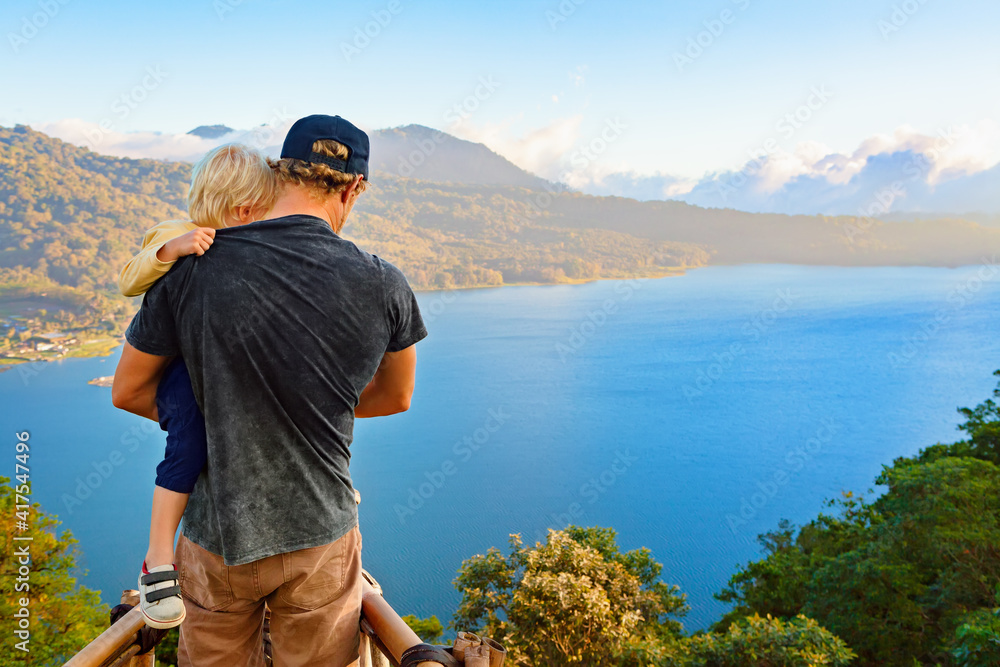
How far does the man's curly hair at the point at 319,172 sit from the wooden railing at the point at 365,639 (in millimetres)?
786

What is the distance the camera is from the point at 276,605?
3.97 ft

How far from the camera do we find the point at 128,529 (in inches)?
1235

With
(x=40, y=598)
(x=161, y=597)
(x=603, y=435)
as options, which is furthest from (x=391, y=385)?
(x=603, y=435)

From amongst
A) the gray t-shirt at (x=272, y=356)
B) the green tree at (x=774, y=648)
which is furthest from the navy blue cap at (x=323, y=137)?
the green tree at (x=774, y=648)

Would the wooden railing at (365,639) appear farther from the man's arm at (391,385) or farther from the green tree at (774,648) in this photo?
the green tree at (774,648)

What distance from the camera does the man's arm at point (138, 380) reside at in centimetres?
111

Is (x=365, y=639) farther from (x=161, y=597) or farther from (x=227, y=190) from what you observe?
(x=227, y=190)

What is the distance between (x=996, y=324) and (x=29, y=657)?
291 feet

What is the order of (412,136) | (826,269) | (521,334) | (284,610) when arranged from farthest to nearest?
(412,136)
(826,269)
(521,334)
(284,610)

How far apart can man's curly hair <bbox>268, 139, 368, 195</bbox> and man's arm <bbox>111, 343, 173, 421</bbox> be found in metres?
0.39

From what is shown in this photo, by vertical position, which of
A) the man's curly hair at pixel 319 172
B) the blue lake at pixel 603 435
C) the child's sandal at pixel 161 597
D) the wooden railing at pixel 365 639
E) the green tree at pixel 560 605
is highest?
the man's curly hair at pixel 319 172

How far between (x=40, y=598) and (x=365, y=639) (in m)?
10.0

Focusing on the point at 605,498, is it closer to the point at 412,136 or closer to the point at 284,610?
the point at 284,610

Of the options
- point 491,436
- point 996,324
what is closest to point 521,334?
point 491,436
